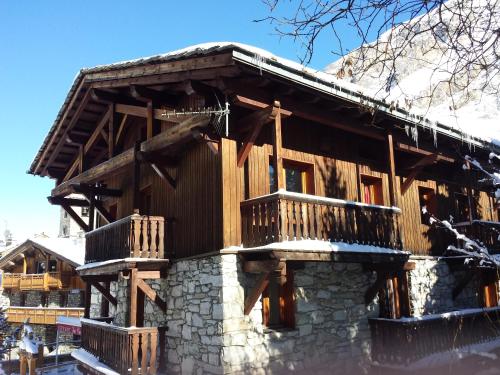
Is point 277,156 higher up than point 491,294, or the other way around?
point 277,156

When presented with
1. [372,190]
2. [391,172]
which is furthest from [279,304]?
[372,190]

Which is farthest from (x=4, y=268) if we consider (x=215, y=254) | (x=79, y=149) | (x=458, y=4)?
(x=458, y=4)

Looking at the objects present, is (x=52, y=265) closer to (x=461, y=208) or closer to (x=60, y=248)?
(x=60, y=248)

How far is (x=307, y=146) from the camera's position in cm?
987

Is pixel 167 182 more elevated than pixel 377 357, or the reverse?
pixel 167 182

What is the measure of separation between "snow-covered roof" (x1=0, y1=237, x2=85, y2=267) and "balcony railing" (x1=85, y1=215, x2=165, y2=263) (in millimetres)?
17454

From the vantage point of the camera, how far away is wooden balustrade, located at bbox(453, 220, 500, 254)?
11648 millimetres

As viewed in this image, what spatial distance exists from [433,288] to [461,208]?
11.0 feet

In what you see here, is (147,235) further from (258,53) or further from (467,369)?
(467,369)

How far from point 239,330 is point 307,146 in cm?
417

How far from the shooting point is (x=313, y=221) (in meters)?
7.94

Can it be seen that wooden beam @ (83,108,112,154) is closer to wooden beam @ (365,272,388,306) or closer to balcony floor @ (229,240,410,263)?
balcony floor @ (229,240,410,263)

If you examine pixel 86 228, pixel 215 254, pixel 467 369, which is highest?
pixel 86 228

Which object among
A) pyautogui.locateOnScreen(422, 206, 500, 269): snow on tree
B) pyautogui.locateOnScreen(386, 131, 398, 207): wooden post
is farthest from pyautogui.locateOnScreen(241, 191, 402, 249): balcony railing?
pyautogui.locateOnScreen(422, 206, 500, 269): snow on tree
